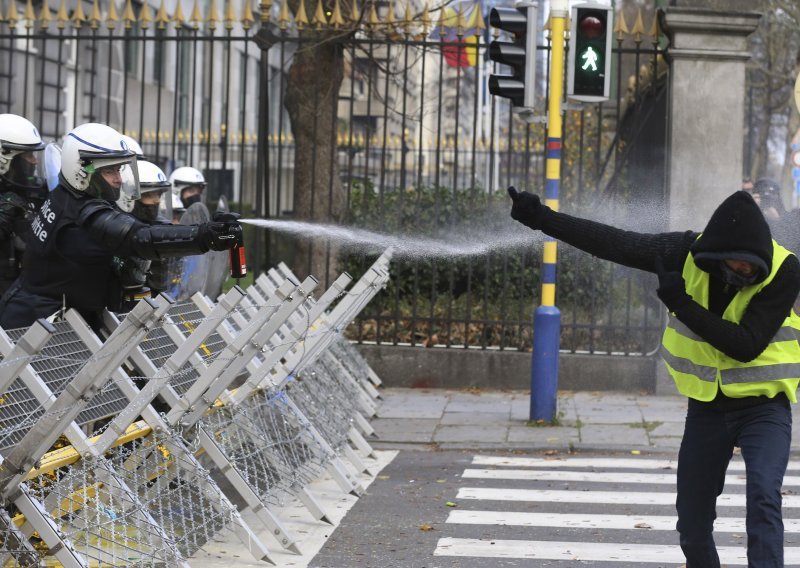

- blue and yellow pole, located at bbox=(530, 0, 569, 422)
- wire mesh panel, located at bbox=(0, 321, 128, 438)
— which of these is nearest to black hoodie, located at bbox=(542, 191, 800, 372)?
wire mesh panel, located at bbox=(0, 321, 128, 438)

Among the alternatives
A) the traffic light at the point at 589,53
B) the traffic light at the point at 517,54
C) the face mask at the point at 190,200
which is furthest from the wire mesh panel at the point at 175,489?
the face mask at the point at 190,200

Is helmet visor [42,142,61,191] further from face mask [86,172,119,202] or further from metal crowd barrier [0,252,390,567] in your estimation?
face mask [86,172,119,202]

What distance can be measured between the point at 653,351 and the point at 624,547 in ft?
19.3

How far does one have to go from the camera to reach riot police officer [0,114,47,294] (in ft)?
26.6

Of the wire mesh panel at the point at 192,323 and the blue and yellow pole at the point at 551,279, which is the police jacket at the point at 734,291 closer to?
the wire mesh panel at the point at 192,323

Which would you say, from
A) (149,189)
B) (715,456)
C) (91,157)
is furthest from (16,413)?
(149,189)

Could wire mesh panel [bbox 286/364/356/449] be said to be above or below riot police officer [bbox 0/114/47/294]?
below

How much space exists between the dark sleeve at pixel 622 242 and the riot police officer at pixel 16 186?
4031 mm

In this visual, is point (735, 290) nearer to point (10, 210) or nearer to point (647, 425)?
point (10, 210)

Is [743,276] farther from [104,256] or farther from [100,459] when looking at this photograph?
[104,256]

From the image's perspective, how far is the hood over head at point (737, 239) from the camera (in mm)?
4758

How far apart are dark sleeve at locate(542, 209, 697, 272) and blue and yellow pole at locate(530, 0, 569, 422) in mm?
5081

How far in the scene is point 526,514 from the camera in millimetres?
7652

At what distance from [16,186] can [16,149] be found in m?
0.23
